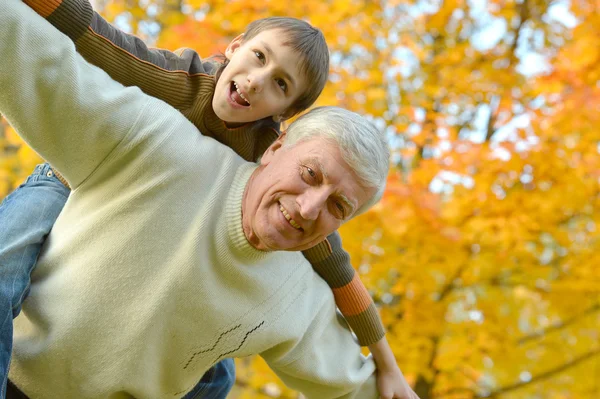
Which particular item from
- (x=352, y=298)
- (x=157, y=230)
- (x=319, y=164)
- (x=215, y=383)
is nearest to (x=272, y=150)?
(x=319, y=164)

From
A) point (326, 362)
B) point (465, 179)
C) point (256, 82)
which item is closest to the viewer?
point (256, 82)

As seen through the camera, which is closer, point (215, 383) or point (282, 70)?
point (282, 70)

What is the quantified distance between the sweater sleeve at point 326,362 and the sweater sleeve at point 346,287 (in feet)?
0.15

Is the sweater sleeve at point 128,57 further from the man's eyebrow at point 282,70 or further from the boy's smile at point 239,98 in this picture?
the man's eyebrow at point 282,70

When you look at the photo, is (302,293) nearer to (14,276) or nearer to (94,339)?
(94,339)

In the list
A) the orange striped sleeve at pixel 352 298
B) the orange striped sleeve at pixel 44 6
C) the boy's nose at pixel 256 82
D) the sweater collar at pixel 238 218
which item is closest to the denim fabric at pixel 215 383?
the orange striped sleeve at pixel 352 298

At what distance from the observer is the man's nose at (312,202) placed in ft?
6.04

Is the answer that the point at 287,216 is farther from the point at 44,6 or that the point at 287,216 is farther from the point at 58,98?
the point at 44,6

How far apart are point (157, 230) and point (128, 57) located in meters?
0.53

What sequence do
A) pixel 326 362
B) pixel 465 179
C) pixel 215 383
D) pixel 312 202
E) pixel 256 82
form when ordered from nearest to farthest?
pixel 312 202 → pixel 256 82 → pixel 326 362 → pixel 215 383 → pixel 465 179

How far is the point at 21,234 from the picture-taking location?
188 cm

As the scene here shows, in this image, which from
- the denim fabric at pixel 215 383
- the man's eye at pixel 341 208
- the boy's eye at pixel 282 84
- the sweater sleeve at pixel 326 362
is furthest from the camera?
the denim fabric at pixel 215 383

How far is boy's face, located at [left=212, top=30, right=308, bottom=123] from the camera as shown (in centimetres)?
212

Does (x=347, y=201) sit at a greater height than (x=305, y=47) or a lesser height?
lesser
